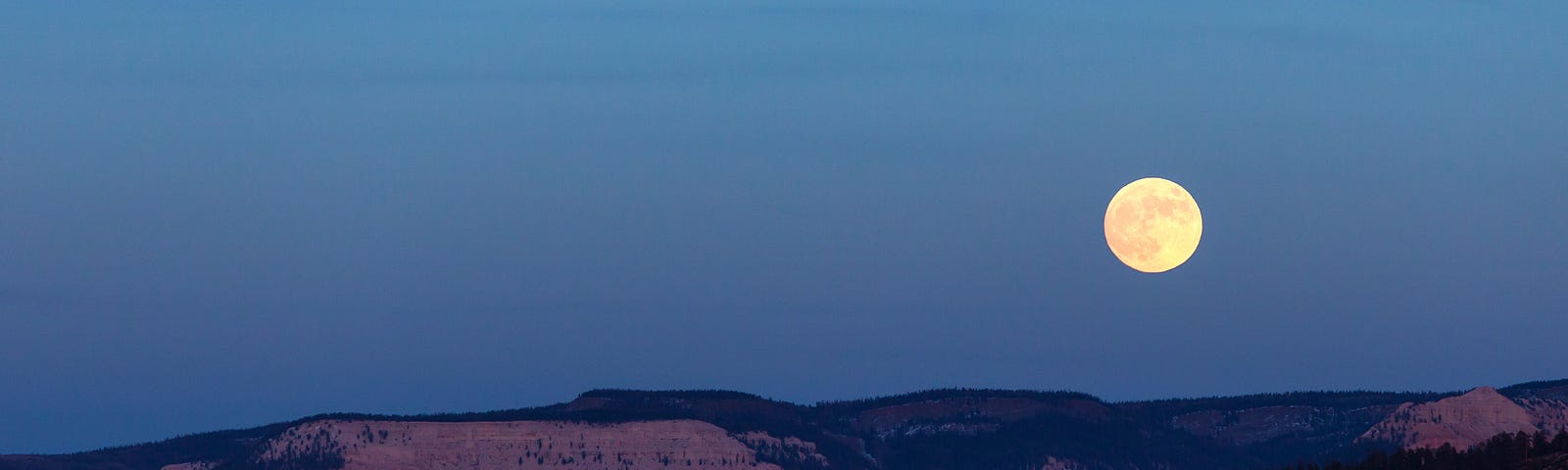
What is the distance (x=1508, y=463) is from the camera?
199250 mm

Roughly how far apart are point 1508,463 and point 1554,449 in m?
3.89

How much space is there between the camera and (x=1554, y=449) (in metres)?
199
